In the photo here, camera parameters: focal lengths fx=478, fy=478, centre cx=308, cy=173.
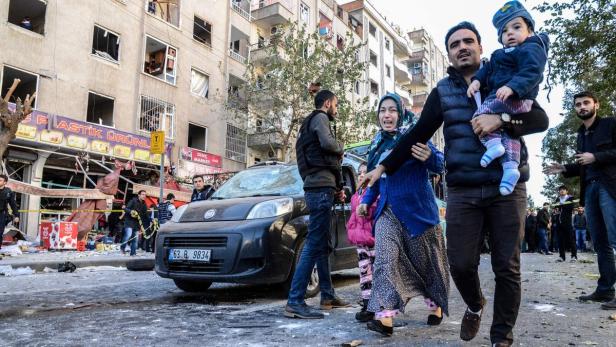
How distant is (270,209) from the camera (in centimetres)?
509

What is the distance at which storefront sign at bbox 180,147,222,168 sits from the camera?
2220cm

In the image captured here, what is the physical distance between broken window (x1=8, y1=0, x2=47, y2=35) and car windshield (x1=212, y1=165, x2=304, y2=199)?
15000 millimetres

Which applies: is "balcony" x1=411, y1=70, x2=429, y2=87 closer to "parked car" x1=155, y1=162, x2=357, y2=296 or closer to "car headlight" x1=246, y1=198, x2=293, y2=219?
"parked car" x1=155, y1=162, x2=357, y2=296

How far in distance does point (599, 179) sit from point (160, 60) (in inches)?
819

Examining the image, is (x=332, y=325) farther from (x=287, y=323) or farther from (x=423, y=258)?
(x=423, y=258)

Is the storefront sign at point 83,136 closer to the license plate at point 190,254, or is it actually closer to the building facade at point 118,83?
the building facade at point 118,83

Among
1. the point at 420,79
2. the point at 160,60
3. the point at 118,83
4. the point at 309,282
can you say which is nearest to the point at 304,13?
the point at 160,60

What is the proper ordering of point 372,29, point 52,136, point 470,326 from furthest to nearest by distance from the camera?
1. point 372,29
2. point 52,136
3. point 470,326

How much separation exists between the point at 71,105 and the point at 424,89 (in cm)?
4408

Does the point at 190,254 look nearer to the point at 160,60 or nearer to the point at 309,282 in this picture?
the point at 309,282

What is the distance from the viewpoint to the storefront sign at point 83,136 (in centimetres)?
1580

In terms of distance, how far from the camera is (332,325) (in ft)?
12.3

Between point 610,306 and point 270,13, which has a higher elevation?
point 270,13

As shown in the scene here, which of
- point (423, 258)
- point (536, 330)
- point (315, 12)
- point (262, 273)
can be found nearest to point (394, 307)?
point (423, 258)
